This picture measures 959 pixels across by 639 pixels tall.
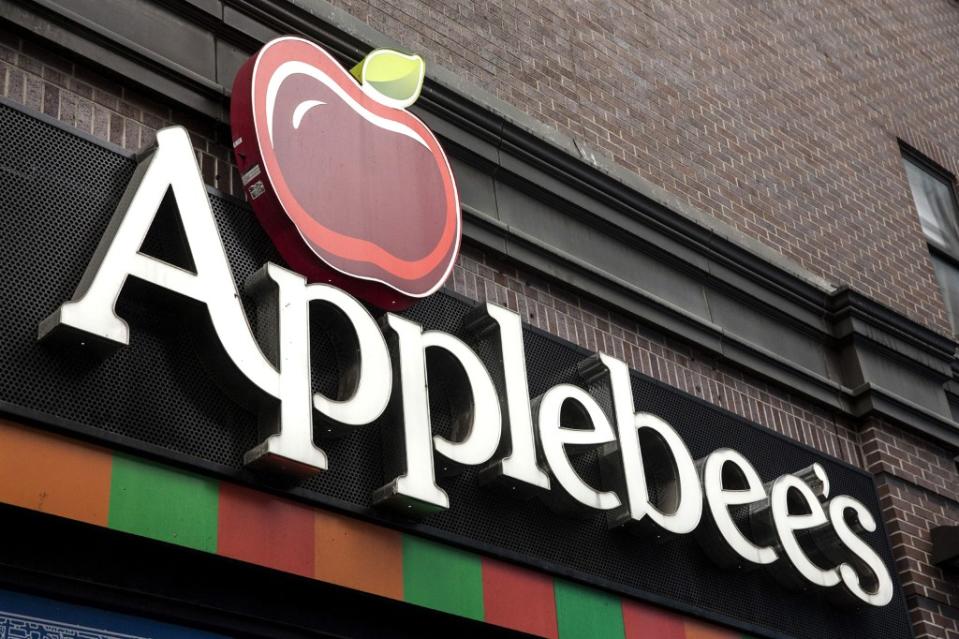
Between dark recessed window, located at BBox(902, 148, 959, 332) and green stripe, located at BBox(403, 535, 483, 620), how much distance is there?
7901 millimetres

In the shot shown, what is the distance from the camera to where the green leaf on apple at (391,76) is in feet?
25.4

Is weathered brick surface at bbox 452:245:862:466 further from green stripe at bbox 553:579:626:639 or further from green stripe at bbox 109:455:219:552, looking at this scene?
green stripe at bbox 109:455:219:552

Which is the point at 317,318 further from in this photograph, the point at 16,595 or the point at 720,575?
the point at 720,575

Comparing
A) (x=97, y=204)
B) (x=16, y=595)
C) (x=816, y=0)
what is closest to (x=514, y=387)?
(x=97, y=204)

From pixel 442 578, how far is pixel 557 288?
2558mm

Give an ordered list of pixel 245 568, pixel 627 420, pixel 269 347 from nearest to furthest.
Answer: pixel 245 568, pixel 269 347, pixel 627 420

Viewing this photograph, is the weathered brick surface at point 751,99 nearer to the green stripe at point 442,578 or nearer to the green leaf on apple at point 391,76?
the green leaf on apple at point 391,76

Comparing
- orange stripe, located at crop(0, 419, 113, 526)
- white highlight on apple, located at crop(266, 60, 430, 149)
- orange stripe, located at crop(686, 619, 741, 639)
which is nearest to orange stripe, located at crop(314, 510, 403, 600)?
orange stripe, located at crop(0, 419, 113, 526)

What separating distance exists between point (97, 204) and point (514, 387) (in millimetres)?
2458

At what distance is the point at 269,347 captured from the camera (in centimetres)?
642

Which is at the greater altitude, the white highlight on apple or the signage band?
the white highlight on apple

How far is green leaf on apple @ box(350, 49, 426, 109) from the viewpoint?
775cm

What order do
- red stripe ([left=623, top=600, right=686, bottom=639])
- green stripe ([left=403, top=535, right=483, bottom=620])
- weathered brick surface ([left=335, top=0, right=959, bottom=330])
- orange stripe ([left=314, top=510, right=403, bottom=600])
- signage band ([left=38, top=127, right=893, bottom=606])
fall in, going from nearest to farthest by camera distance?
signage band ([left=38, top=127, right=893, bottom=606]) → orange stripe ([left=314, top=510, right=403, bottom=600]) → green stripe ([left=403, top=535, right=483, bottom=620]) → red stripe ([left=623, top=600, right=686, bottom=639]) → weathered brick surface ([left=335, top=0, right=959, bottom=330])

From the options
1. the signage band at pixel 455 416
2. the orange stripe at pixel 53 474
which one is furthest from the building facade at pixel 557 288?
the signage band at pixel 455 416
